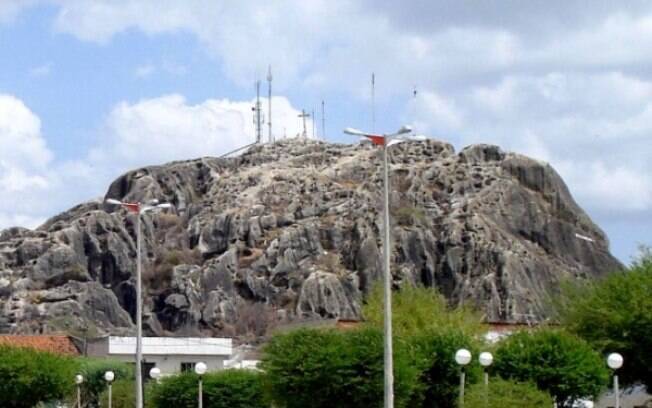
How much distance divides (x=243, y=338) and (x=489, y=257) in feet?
110

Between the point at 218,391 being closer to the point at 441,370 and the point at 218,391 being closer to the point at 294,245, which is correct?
the point at 441,370

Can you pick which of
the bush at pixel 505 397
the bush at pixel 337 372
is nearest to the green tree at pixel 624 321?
the bush at pixel 337 372

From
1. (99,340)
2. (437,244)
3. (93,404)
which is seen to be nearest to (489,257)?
(437,244)

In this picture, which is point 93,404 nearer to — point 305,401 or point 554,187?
point 305,401

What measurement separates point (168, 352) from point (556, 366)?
50213 mm

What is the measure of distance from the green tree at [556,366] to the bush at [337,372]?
156 inches

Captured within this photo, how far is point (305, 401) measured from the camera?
4231cm

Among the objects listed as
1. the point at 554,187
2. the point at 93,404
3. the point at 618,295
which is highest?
the point at 554,187

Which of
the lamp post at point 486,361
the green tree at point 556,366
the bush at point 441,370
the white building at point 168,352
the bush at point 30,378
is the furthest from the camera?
the white building at point 168,352

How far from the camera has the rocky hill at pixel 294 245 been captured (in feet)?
468

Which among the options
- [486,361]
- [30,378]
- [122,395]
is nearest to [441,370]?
[486,361]

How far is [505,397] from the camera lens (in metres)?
35.8

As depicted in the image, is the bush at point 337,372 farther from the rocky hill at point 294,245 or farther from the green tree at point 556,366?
the rocky hill at point 294,245

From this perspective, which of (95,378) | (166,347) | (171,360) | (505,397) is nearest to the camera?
(505,397)
